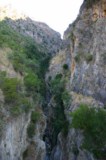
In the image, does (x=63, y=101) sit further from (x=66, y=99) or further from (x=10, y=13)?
(x=10, y=13)

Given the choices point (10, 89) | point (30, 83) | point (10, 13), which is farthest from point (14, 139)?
point (10, 13)

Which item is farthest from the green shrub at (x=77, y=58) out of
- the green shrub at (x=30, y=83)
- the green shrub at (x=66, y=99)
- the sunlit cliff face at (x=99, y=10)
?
the green shrub at (x=30, y=83)

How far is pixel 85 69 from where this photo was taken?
54.3 meters

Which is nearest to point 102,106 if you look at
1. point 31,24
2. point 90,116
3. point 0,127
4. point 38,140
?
point 90,116

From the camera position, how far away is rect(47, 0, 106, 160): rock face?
162 feet

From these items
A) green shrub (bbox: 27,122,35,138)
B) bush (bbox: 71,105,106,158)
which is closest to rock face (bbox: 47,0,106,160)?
bush (bbox: 71,105,106,158)

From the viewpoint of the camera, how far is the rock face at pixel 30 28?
321ft

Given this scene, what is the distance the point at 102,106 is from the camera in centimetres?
4819

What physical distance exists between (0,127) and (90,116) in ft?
39.3

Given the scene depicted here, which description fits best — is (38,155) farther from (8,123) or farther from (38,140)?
(8,123)

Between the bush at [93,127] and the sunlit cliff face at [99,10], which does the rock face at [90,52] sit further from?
the bush at [93,127]

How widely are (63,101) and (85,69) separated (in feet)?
18.8

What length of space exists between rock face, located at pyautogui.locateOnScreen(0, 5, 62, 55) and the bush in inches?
1997

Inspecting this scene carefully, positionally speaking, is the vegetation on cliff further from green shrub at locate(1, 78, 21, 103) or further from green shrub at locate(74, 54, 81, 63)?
green shrub at locate(74, 54, 81, 63)
